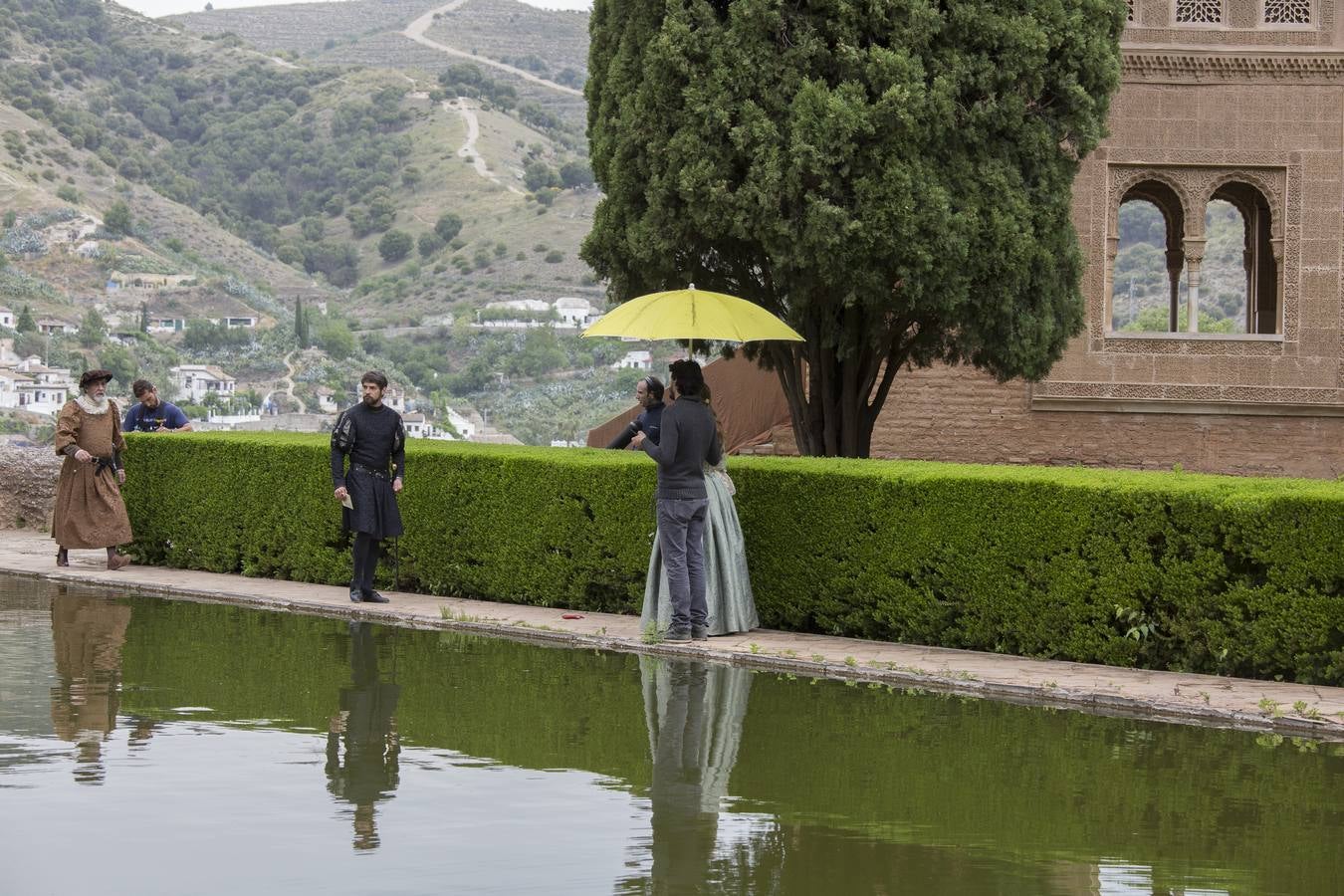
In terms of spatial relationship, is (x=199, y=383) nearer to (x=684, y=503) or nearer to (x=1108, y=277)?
(x=1108, y=277)

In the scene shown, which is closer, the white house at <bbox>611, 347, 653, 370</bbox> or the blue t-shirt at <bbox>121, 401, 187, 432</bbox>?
the blue t-shirt at <bbox>121, 401, 187, 432</bbox>

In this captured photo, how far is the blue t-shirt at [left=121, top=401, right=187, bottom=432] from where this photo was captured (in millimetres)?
17062

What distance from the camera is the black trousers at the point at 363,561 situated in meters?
13.2

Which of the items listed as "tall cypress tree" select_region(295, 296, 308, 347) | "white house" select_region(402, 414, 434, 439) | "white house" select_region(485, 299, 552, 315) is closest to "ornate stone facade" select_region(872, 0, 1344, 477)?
"white house" select_region(402, 414, 434, 439)

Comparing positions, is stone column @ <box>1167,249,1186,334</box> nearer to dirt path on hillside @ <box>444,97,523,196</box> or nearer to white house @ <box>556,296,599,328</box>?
white house @ <box>556,296,599,328</box>

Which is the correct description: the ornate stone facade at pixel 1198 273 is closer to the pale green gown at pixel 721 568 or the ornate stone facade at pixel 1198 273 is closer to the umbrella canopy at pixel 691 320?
the umbrella canopy at pixel 691 320

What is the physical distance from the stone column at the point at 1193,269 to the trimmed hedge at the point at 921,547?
8593 millimetres

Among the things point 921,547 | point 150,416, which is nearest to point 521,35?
point 150,416

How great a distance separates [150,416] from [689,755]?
1093 cm

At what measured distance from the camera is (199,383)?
88562 millimetres

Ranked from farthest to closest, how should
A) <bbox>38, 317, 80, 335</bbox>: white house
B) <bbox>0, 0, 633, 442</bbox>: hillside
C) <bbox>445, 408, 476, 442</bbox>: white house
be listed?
<bbox>0, 0, 633, 442</bbox>: hillside, <bbox>38, 317, 80, 335</bbox>: white house, <bbox>445, 408, 476, 442</bbox>: white house

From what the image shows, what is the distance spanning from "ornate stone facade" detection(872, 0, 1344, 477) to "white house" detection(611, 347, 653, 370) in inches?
2617

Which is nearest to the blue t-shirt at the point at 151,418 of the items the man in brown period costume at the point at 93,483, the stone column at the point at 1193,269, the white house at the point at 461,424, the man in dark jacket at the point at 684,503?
the man in brown period costume at the point at 93,483

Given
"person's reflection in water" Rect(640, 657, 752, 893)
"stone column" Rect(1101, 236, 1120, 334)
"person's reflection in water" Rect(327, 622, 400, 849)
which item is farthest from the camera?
"stone column" Rect(1101, 236, 1120, 334)
